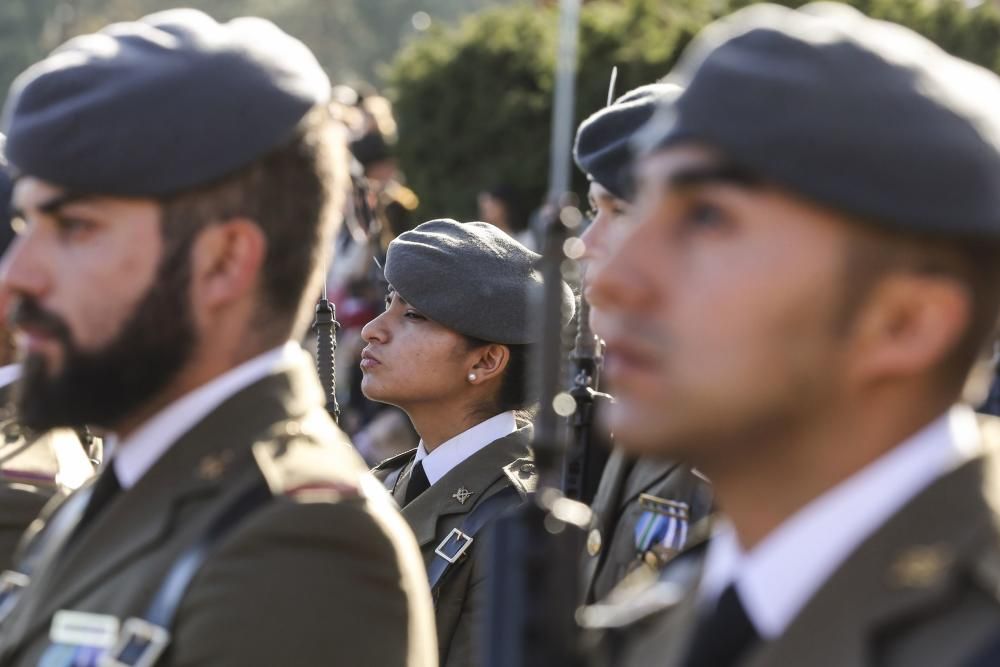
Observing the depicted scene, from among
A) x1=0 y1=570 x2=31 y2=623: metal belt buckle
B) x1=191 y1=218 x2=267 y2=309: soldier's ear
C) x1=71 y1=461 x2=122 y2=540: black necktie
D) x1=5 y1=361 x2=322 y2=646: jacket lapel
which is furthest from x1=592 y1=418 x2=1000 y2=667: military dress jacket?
x1=0 y1=570 x2=31 y2=623: metal belt buckle

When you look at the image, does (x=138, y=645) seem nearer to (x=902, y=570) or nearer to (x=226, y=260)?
(x=226, y=260)

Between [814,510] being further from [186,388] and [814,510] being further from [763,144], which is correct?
[186,388]

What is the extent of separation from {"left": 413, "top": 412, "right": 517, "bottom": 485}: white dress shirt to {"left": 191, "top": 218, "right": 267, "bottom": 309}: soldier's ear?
2355 millimetres

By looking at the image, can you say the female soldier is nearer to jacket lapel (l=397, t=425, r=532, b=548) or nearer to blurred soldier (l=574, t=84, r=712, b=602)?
jacket lapel (l=397, t=425, r=532, b=548)

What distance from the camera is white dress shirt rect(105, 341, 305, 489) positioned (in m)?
2.99

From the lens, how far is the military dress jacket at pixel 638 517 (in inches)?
173

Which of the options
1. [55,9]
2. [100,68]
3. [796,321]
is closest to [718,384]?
[796,321]

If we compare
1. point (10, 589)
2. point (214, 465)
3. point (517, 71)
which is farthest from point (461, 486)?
point (517, 71)

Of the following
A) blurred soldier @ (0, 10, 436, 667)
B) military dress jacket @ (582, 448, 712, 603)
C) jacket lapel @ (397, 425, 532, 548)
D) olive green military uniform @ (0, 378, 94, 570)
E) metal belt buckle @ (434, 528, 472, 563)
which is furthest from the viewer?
jacket lapel @ (397, 425, 532, 548)

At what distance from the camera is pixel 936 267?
2217 millimetres

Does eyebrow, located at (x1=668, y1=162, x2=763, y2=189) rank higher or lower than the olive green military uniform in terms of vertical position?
higher

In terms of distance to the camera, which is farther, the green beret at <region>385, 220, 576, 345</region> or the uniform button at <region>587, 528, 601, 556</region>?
the green beret at <region>385, 220, 576, 345</region>

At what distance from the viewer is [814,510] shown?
7.42 feet

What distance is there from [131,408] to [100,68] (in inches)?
22.0
